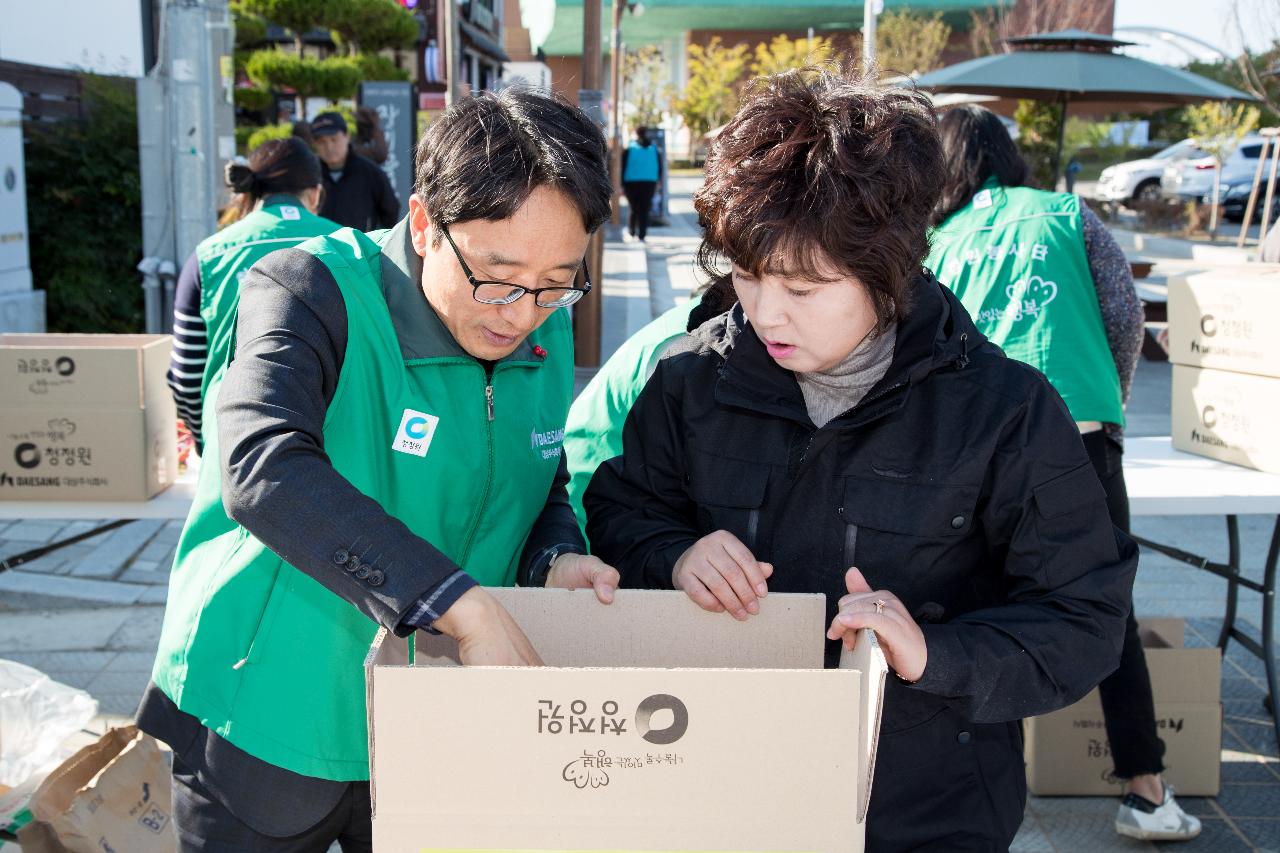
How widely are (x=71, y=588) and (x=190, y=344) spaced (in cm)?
193

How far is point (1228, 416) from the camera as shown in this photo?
3.76 metres

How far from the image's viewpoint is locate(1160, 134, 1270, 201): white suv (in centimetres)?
2358

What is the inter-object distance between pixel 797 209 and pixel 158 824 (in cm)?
223

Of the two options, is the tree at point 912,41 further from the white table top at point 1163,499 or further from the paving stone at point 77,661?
the paving stone at point 77,661

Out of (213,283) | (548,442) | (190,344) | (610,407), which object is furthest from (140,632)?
(548,442)

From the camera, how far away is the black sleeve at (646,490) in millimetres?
1756

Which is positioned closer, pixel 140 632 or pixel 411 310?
pixel 411 310

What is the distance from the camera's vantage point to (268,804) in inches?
65.9

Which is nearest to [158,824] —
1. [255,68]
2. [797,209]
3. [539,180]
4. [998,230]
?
[539,180]

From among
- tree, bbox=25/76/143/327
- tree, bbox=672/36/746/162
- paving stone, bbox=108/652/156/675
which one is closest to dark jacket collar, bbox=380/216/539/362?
paving stone, bbox=108/652/156/675

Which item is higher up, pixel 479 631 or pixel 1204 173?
pixel 1204 173

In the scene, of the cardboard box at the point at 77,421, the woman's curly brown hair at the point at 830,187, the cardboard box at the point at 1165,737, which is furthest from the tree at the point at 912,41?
the woman's curly brown hair at the point at 830,187

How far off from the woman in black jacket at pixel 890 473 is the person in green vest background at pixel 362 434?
207 mm

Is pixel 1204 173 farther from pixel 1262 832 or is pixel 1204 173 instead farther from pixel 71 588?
pixel 71 588
